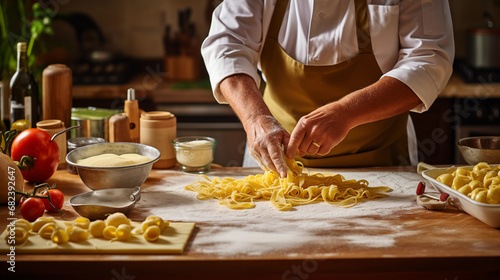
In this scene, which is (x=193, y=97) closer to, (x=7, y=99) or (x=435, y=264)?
(x=7, y=99)

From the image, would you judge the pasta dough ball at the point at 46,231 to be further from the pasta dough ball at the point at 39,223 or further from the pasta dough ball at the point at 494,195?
the pasta dough ball at the point at 494,195

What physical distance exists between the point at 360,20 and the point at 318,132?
0.52m

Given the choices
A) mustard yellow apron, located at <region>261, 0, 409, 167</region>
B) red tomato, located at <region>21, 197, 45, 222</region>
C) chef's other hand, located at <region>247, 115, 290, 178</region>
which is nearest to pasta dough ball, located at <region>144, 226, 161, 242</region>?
red tomato, located at <region>21, 197, 45, 222</region>

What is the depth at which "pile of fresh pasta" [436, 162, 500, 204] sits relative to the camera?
1.39 meters

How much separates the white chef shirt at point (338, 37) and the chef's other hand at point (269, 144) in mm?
263

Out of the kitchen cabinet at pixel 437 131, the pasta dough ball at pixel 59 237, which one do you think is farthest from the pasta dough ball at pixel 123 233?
the kitchen cabinet at pixel 437 131

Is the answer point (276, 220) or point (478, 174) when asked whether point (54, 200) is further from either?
point (478, 174)

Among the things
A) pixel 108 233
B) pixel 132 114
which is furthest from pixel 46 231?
pixel 132 114

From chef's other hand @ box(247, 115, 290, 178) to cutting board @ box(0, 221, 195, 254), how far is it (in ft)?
1.33

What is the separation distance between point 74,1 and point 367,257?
3317 millimetres

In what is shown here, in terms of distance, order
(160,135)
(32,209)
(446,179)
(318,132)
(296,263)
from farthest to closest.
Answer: (160,135)
(318,132)
(446,179)
(32,209)
(296,263)

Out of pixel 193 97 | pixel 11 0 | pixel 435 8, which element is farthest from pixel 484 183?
pixel 11 0

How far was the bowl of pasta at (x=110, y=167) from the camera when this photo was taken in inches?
63.9

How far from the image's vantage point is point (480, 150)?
1.81 metres
